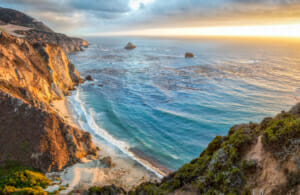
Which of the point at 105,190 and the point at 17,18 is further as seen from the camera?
the point at 17,18

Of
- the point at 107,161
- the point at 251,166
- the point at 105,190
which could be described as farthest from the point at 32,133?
the point at 251,166

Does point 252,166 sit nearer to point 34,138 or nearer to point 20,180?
point 20,180

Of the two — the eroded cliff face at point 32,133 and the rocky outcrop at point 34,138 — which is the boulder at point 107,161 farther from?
the rocky outcrop at point 34,138

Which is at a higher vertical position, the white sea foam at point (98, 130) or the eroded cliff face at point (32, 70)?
the eroded cliff face at point (32, 70)

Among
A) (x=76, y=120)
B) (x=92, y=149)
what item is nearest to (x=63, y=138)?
(x=92, y=149)

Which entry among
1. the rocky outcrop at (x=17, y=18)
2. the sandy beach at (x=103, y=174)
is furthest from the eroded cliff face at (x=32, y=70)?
the rocky outcrop at (x=17, y=18)

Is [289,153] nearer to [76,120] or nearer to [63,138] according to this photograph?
[63,138]
